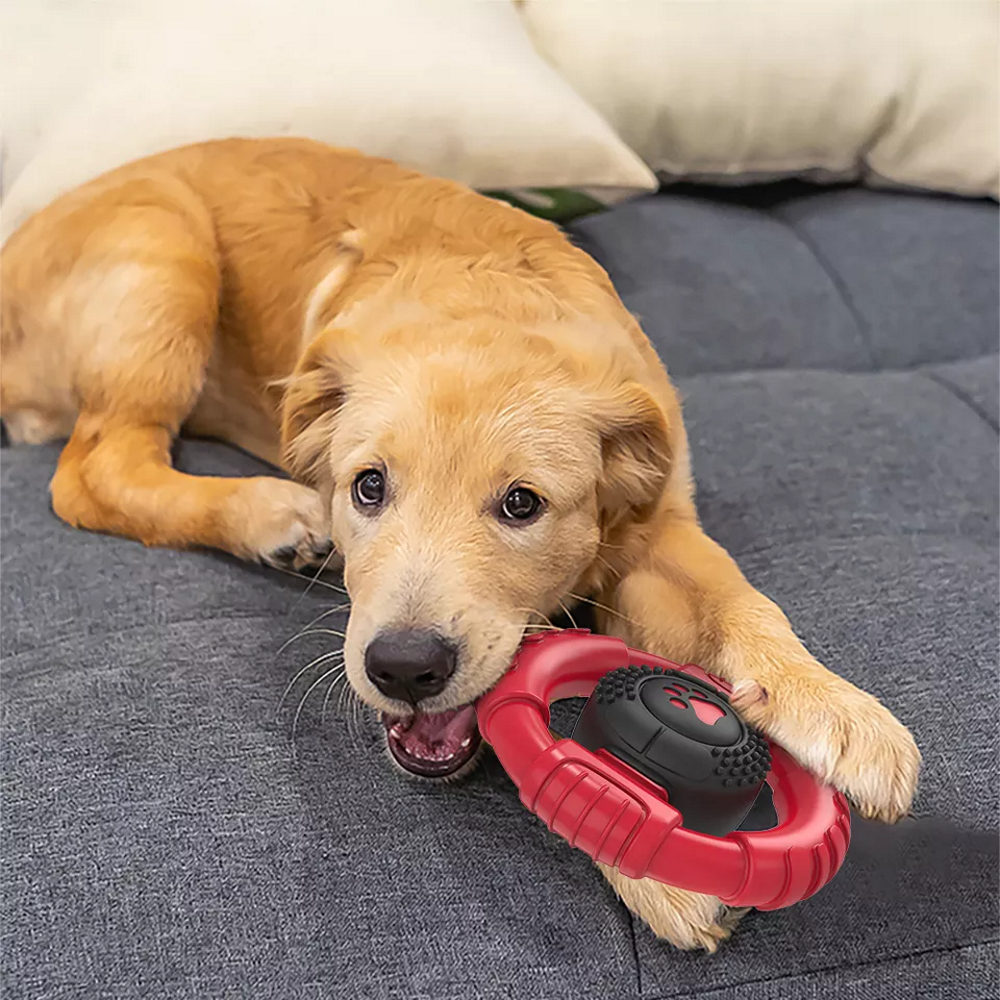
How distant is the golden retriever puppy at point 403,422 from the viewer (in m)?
1.22

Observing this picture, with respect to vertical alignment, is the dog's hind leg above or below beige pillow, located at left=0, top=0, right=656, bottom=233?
below

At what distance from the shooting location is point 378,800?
1175 millimetres

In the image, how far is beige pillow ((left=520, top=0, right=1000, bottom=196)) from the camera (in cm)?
273

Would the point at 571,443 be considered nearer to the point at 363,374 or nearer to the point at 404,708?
the point at 363,374

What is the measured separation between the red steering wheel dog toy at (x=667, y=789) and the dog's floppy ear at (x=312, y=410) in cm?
58

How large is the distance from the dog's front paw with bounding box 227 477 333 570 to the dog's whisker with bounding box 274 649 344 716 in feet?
0.74

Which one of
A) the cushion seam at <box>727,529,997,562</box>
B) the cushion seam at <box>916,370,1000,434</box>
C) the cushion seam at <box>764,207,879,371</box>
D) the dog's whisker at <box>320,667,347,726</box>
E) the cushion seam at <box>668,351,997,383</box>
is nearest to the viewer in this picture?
the dog's whisker at <box>320,667,347,726</box>

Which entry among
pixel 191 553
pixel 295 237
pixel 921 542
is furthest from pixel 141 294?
pixel 921 542

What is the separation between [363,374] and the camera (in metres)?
1.45

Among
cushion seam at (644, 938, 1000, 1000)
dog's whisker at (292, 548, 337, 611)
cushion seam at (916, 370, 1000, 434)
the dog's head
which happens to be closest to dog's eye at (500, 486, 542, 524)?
the dog's head

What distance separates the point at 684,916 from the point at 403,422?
0.71 m

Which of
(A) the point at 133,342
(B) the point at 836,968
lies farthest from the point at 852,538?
(A) the point at 133,342

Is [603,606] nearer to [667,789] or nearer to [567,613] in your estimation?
[567,613]

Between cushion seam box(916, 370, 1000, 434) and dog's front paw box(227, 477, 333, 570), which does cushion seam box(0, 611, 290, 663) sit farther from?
cushion seam box(916, 370, 1000, 434)
